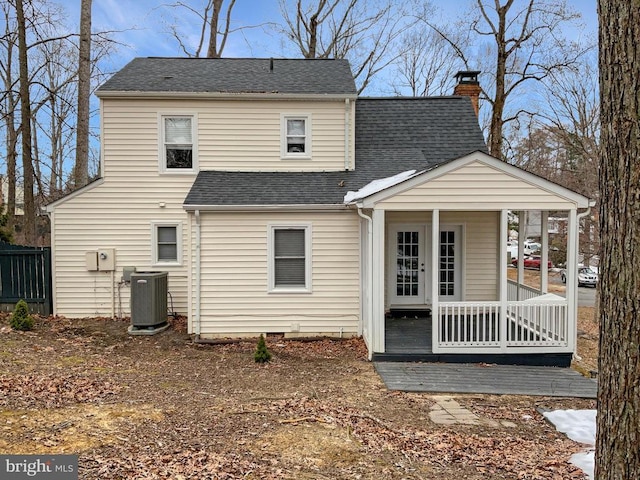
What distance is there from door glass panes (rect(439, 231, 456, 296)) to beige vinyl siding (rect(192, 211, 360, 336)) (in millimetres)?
2269

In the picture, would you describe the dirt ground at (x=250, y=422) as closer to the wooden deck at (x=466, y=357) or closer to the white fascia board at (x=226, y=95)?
the wooden deck at (x=466, y=357)

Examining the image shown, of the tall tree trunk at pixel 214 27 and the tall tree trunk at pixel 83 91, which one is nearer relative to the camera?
Result: the tall tree trunk at pixel 83 91


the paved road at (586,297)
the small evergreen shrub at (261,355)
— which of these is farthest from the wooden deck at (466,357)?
the paved road at (586,297)

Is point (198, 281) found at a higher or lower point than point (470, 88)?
lower

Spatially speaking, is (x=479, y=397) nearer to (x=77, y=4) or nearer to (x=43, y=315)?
(x=43, y=315)

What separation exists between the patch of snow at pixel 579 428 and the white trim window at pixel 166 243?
8172 mm

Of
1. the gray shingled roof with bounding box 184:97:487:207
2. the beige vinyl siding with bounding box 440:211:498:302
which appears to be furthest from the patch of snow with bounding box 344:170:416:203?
the beige vinyl siding with bounding box 440:211:498:302

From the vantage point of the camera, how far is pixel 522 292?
9961 mm

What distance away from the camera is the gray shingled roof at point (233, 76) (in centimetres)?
1052

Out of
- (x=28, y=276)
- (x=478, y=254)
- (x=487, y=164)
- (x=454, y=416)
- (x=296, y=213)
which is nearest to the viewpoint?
(x=454, y=416)

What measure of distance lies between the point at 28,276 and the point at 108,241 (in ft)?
6.96

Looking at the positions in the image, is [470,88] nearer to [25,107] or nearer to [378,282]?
[378,282]

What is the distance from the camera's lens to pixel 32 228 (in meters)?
13.3

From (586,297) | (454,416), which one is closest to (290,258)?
(454,416)
